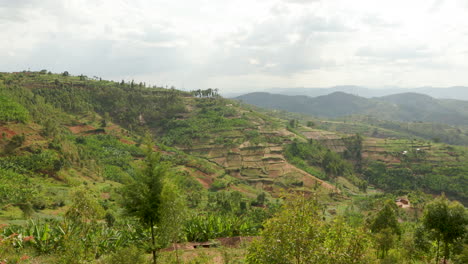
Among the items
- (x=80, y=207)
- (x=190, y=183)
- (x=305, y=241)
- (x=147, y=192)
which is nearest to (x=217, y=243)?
(x=147, y=192)

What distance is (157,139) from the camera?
83.1 meters

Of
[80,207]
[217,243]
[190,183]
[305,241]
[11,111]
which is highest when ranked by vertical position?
[11,111]

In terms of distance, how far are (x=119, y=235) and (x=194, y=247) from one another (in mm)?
5298

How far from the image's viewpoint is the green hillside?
36.9ft

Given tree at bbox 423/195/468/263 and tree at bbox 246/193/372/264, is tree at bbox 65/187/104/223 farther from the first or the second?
tree at bbox 423/195/468/263

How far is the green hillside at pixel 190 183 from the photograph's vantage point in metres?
11.2

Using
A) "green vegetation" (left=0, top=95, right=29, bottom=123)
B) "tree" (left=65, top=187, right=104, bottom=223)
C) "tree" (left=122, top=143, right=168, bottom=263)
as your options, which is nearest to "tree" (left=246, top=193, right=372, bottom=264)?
"tree" (left=122, top=143, right=168, bottom=263)

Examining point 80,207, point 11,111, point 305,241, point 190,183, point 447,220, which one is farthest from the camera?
point 190,183

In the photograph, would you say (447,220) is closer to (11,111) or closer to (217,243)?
(217,243)

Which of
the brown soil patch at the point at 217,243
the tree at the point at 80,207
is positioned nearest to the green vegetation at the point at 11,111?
the brown soil patch at the point at 217,243

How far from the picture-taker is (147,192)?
1118 centimetres

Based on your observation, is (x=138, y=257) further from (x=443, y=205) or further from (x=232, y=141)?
(x=232, y=141)

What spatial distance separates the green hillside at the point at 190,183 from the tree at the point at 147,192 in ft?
0.16

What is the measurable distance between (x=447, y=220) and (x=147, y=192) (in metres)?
15.9
